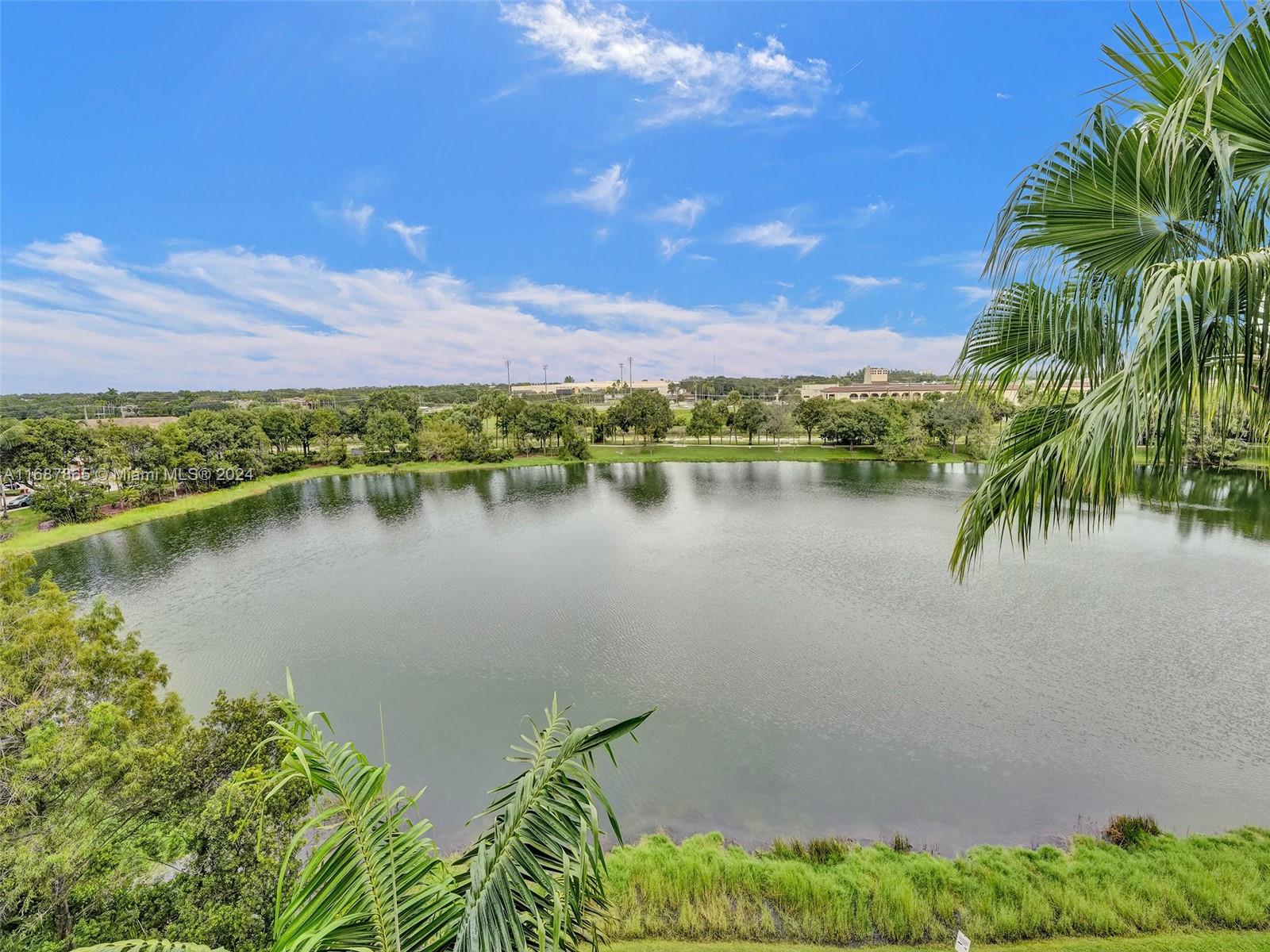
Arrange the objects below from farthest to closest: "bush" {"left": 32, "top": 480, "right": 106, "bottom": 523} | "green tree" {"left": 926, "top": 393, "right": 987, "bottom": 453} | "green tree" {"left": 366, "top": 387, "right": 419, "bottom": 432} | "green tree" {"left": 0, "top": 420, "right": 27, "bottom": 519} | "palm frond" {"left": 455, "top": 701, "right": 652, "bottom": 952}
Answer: "green tree" {"left": 366, "top": 387, "right": 419, "bottom": 432}, "green tree" {"left": 926, "top": 393, "right": 987, "bottom": 453}, "green tree" {"left": 0, "top": 420, "right": 27, "bottom": 519}, "bush" {"left": 32, "top": 480, "right": 106, "bottom": 523}, "palm frond" {"left": 455, "top": 701, "right": 652, "bottom": 952}

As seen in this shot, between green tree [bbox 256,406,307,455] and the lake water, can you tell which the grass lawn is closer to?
the lake water

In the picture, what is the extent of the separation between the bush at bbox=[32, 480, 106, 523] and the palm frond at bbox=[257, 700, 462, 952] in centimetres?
3383

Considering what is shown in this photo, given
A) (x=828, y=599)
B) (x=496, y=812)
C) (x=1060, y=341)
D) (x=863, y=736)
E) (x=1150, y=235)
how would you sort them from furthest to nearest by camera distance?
1. (x=828, y=599)
2. (x=863, y=736)
3. (x=1060, y=341)
4. (x=1150, y=235)
5. (x=496, y=812)

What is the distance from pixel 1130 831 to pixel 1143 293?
8.01 m

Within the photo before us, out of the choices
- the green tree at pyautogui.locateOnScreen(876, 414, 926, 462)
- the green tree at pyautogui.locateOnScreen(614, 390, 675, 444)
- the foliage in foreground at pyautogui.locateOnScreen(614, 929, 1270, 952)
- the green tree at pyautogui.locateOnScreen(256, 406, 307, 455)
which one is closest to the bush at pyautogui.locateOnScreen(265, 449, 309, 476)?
the green tree at pyautogui.locateOnScreen(256, 406, 307, 455)

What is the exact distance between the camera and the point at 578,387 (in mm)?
124875

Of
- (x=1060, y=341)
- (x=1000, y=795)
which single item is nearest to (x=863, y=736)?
(x=1000, y=795)

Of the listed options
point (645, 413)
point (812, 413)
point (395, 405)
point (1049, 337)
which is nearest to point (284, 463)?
point (395, 405)

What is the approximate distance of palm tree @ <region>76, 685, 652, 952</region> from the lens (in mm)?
1564

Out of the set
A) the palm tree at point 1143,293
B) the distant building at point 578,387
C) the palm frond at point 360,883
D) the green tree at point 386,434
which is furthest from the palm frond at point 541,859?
the distant building at point 578,387

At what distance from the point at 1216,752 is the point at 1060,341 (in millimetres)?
10328

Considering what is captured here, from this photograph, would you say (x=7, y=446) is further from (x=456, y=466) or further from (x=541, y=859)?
(x=541, y=859)

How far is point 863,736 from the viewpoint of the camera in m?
9.02

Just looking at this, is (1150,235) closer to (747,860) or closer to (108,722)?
(747,860)
